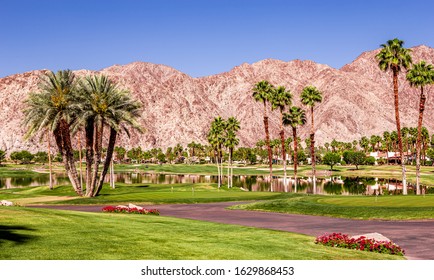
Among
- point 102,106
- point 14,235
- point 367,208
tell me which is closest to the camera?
point 14,235

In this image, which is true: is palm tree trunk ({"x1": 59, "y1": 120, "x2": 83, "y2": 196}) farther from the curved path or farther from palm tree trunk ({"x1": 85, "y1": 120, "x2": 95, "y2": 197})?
the curved path

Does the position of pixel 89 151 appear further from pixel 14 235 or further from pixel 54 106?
pixel 14 235

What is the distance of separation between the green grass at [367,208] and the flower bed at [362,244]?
14.9 meters

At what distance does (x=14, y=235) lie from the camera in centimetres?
2056

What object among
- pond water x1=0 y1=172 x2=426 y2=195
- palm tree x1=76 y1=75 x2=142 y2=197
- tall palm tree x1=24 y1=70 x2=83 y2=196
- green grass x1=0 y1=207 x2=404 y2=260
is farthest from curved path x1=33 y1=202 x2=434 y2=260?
pond water x1=0 y1=172 x2=426 y2=195

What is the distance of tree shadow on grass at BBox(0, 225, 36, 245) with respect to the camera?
64.3ft

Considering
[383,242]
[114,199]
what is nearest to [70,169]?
[114,199]

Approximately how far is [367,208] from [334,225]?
10.1 m

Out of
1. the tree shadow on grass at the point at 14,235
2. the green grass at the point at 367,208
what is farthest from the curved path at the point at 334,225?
the tree shadow on grass at the point at 14,235

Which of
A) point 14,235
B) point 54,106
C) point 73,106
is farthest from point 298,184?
point 14,235

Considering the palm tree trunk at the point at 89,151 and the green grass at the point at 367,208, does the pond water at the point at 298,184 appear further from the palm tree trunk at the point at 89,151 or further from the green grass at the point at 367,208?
the green grass at the point at 367,208

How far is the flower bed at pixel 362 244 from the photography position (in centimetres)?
2317

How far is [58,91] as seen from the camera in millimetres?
61000
